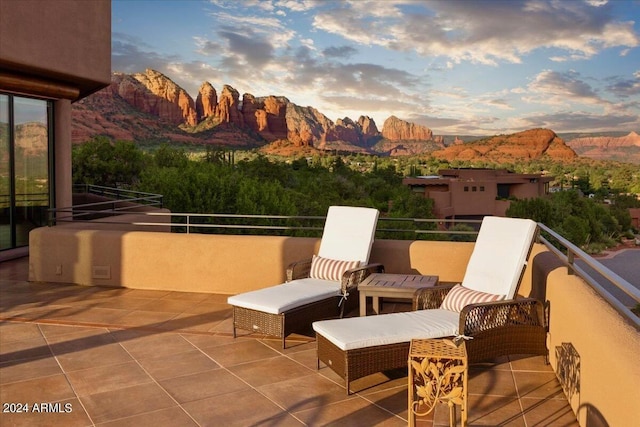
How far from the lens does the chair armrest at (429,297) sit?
480cm

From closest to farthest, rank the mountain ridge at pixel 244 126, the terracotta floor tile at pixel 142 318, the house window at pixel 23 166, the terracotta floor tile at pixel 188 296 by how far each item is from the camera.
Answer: the terracotta floor tile at pixel 142 318, the terracotta floor tile at pixel 188 296, the house window at pixel 23 166, the mountain ridge at pixel 244 126

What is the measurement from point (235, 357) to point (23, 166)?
8.02 m

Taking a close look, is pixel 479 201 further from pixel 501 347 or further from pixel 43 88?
pixel 501 347

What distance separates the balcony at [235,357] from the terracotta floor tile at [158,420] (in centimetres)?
2

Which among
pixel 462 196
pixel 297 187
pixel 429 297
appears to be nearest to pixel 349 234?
pixel 429 297

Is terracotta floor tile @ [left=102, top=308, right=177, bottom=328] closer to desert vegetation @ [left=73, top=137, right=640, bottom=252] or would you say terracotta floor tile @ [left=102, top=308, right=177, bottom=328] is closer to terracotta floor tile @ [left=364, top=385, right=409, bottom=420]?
terracotta floor tile @ [left=364, top=385, right=409, bottom=420]

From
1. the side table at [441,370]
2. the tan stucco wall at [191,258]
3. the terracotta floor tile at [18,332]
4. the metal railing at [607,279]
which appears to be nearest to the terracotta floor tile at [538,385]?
the metal railing at [607,279]

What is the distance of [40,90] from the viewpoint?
1030cm

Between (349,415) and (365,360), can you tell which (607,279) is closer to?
(365,360)

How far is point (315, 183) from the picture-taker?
1529 inches

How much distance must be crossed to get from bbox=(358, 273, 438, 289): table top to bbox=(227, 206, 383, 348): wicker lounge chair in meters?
0.20

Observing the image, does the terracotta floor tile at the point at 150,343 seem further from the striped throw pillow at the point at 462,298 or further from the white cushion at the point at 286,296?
the striped throw pillow at the point at 462,298

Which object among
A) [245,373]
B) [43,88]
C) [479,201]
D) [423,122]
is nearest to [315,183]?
[479,201]

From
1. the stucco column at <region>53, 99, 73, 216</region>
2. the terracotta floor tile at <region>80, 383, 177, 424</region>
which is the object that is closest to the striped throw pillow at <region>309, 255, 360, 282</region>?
the terracotta floor tile at <region>80, 383, 177, 424</region>
